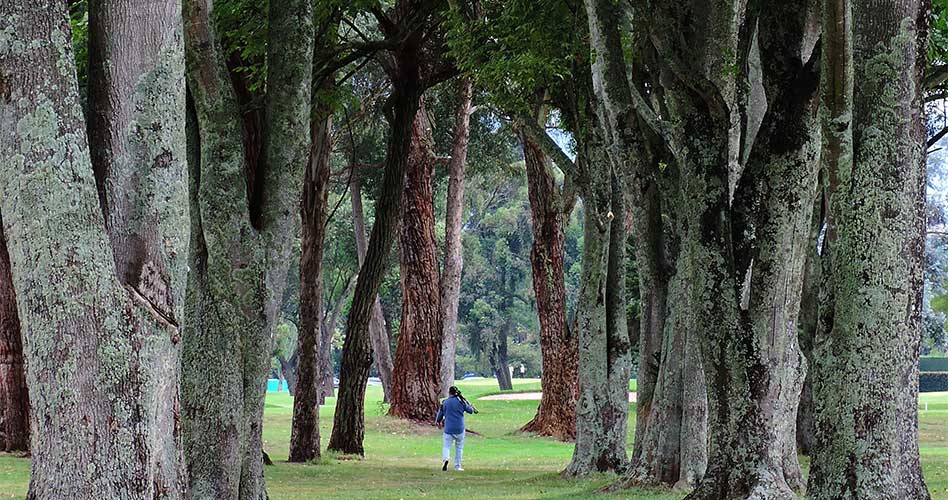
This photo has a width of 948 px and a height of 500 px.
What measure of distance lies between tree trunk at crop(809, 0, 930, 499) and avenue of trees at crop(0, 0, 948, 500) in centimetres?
2

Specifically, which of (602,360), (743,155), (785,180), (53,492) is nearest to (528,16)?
(602,360)

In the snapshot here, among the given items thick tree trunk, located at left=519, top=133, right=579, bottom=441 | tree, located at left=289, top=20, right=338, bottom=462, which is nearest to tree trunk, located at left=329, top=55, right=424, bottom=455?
tree, located at left=289, top=20, right=338, bottom=462

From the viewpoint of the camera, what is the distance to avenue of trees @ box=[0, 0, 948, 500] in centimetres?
632

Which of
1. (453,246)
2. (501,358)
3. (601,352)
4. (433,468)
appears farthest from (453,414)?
(501,358)

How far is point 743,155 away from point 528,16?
7347 millimetres

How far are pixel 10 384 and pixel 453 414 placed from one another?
293 inches

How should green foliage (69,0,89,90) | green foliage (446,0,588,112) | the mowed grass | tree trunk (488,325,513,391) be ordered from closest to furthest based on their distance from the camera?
the mowed grass, green foliage (69,0,89,90), green foliage (446,0,588,112), tree trunk (488,325,513,391)

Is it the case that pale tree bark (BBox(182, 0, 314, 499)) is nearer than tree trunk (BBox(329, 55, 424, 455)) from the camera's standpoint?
Yes

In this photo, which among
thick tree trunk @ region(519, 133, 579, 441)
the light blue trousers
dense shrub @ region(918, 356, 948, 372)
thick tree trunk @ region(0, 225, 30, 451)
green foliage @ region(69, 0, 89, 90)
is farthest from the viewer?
dense shrub @ region(918, 356, 948, 372)

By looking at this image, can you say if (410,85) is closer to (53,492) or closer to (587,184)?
(587,184)

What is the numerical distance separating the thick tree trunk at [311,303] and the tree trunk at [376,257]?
74 cm

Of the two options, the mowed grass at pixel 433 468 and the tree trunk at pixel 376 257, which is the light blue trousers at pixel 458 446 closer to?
the mowed grass at pixel 433 468

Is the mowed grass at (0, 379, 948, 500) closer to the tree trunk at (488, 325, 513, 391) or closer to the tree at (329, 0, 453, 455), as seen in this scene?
the tree at (329, 0, 453, 455)

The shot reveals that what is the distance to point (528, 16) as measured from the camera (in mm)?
18172
